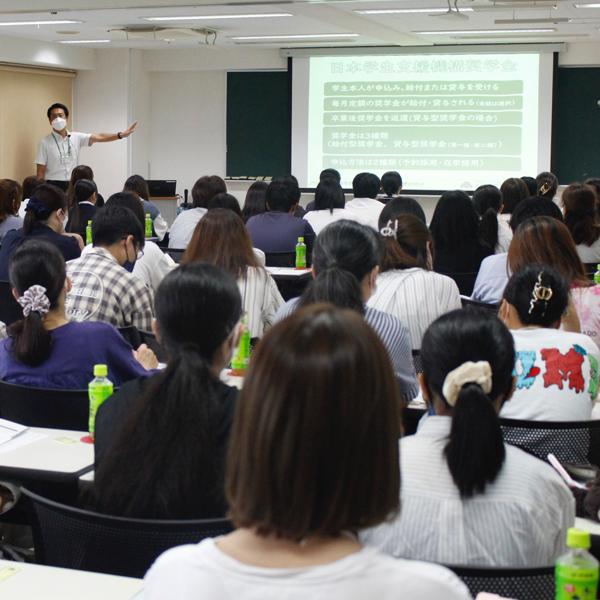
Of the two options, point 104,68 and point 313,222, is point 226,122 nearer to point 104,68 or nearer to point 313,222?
point 104,68

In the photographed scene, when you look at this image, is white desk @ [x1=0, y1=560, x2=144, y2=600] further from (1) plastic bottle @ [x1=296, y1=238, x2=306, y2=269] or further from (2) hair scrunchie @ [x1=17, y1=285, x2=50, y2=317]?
(1) plastic bottle @ [x1=296, y1=238, x2=306, y2=269]

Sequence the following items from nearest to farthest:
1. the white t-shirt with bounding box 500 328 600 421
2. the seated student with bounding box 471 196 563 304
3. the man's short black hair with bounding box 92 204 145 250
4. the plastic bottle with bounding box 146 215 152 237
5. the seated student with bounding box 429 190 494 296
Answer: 1. the white t-shirt with bounding box 500 328 600 421
2. the man's short black hair with bounding box 92 204 145 250
3. the seated student with bounding box 471 196 563 304
4. the seated student with bounding box 429 190 494 296
5. the plastic bottle with bounding box 146 215 152 237

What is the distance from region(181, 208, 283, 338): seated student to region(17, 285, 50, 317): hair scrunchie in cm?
124

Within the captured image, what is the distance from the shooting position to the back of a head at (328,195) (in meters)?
6.99

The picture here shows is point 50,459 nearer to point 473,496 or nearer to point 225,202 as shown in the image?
point 473,496

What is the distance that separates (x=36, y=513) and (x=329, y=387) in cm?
94

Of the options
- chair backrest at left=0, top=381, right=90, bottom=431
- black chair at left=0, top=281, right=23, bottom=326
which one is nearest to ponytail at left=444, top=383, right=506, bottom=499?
chair backrest at left=0, top=381, right=90, bottom=431

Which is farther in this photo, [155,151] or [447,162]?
[155,151]

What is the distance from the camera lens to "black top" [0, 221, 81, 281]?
4.88 meters

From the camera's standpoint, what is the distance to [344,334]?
0.91m

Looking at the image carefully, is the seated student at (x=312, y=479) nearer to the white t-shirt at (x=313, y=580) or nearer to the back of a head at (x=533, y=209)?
the white t-shirt at (x=313, y=580)

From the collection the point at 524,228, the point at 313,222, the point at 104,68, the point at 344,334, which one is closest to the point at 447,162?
the point at 313,222

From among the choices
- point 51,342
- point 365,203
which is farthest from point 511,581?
point 365,203

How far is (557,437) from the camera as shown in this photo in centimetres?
215
